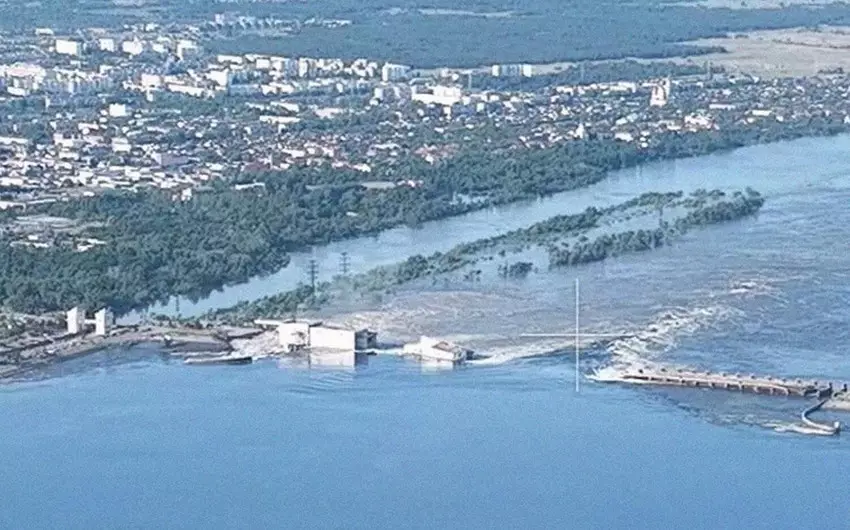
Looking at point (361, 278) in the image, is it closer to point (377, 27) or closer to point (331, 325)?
point (331, 325)

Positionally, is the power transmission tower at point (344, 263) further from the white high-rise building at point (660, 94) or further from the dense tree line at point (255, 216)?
the white high-rise building at point (660, 94)

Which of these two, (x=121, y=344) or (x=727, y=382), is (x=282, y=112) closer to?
(x=121, y=344)

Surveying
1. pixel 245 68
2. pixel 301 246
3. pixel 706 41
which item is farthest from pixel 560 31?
pixel 301 246

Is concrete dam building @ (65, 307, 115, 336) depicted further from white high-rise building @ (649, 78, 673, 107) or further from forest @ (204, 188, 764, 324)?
white high-rise building @ (649, 78, 673, 107)

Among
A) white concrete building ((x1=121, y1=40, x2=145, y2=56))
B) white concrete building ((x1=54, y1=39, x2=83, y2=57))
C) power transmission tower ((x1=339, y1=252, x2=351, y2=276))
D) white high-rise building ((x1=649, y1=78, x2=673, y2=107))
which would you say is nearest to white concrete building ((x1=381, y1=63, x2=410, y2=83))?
white high-rise building ((x1=649, y1=78, x2=673, y2=107))

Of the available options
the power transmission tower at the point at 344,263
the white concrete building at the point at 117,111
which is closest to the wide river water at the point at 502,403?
the power transmission tower at the point at 344,263

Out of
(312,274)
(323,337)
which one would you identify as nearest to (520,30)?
(312,274)
